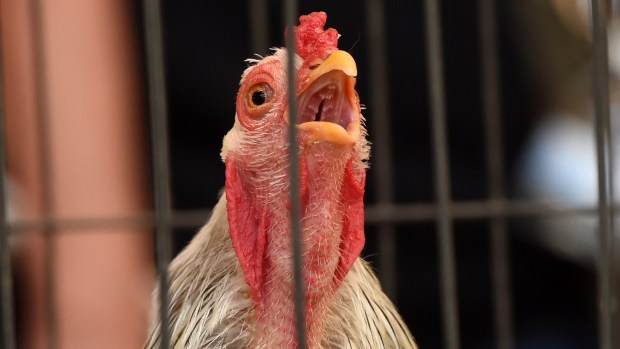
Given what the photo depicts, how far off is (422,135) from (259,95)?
1.06m

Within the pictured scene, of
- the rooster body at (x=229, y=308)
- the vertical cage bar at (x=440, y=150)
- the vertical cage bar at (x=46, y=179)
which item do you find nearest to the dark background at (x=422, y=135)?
the vertical cage bar at (x=46, y=179)

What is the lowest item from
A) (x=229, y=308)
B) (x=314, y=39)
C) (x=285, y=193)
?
(x=229, y=308)

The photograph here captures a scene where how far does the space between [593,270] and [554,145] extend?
306mm

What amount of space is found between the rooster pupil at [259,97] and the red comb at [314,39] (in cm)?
5

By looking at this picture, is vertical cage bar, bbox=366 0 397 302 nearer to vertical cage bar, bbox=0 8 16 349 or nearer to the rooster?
the rooster

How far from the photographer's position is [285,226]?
2.32 feet

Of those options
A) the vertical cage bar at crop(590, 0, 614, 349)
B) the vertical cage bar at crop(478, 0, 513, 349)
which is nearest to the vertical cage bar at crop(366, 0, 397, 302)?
the vertical cage bar at crop(478, 0, 513, 349)

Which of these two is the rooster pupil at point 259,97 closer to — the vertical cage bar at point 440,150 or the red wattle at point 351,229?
the red wattle at point 351,229

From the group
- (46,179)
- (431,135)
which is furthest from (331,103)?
(431,135)

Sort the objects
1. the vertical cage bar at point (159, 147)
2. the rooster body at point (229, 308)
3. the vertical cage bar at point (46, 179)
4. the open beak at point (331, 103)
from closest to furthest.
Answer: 1. the vertical cage bar at point (159, 147)
2. the open beak at point (331, 103)
3. the rooster body at point (229, 308)
4. the vertical cage bar at point (46, 179)

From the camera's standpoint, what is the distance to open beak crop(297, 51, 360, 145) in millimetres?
625

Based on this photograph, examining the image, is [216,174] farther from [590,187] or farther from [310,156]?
[310,156]

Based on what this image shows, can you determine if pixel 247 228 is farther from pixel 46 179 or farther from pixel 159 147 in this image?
pixel 46 179

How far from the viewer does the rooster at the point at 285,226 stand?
2.16ft
